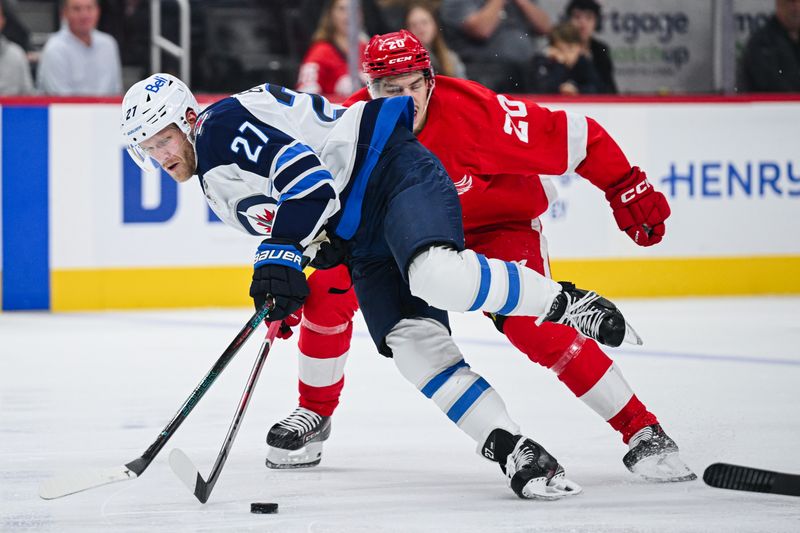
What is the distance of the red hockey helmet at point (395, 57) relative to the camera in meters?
2.95

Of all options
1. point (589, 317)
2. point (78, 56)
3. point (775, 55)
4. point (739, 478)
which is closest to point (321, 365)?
point (589, 317)

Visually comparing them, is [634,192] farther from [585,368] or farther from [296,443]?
[296,443]

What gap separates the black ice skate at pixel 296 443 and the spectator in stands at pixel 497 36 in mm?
3625

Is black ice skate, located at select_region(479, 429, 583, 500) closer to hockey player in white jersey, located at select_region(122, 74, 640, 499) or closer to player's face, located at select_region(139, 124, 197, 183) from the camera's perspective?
hockey player in white jersey, located at select_region(122, 74, 640, 499)

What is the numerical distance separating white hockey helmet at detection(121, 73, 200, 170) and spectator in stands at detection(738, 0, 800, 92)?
4328 mm

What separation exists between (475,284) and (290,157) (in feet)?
1.38

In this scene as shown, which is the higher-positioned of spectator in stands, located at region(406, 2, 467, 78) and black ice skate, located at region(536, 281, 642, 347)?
spectator in stands, located at region(406, 2, 467, 78)

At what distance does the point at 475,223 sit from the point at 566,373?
43cm

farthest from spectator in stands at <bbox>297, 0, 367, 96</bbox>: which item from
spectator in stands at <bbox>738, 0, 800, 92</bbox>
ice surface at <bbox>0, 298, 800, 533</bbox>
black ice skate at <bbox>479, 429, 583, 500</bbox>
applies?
black ice skate at <bbox>479, 429, 583, 500</bbox>

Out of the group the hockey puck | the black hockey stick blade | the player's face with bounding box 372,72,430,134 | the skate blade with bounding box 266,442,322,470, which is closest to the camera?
the black hockey stick blade

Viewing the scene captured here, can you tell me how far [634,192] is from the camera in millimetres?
2941

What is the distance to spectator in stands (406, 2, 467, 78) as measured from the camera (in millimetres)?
6090

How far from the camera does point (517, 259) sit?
9.50ft

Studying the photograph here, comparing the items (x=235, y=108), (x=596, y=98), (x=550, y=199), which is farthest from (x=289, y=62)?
(x=235, y=108)
